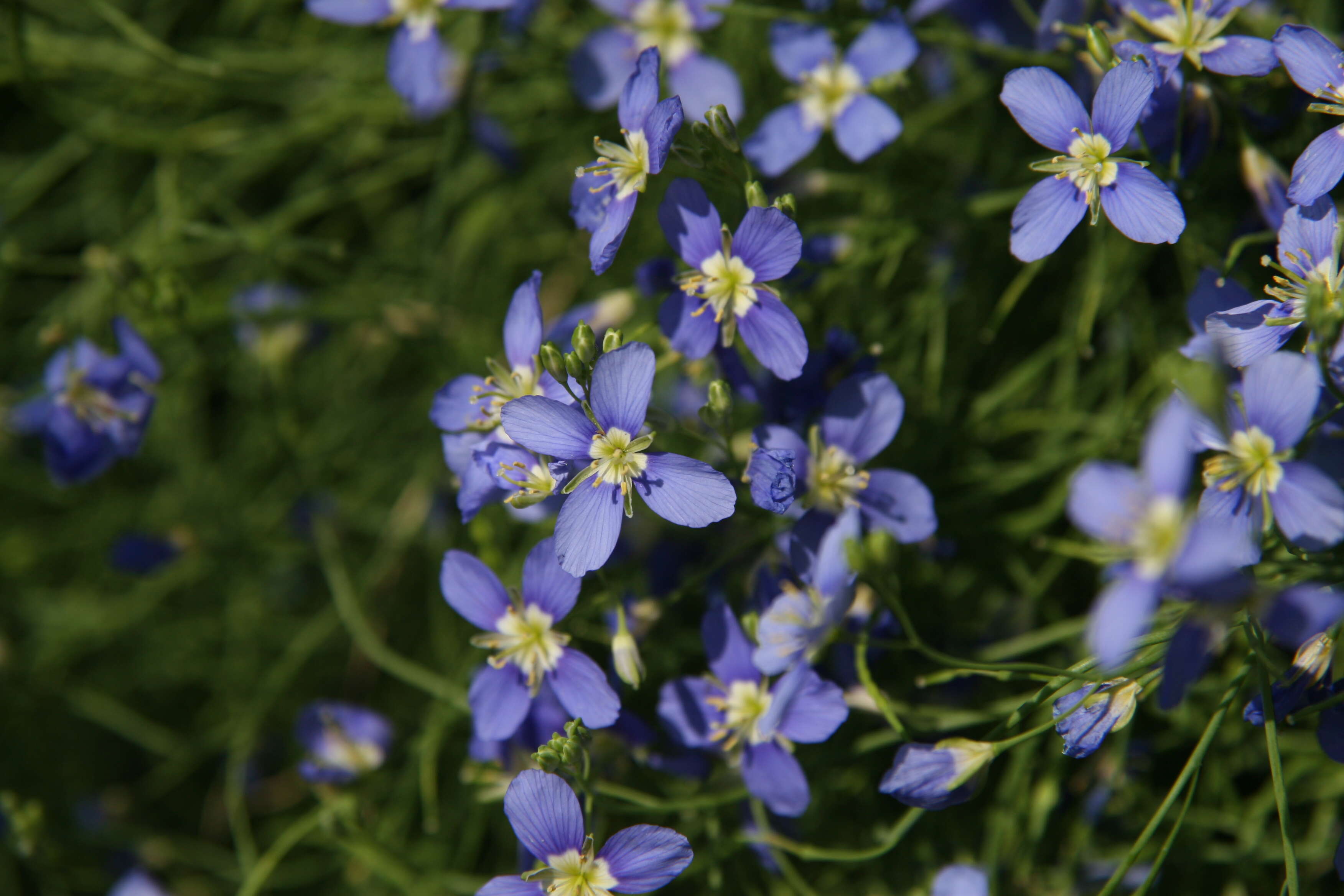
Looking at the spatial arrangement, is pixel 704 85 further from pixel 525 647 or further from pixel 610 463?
pixel 525 647

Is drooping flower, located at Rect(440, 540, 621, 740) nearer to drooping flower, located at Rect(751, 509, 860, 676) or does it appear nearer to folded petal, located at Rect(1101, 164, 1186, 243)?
drooping flower, located at Rect(751, 509, 860, 676)

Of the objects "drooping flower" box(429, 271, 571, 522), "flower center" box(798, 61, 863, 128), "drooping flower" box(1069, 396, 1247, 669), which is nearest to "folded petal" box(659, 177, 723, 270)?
"drooping flower" box(429, 271, 571, 522)

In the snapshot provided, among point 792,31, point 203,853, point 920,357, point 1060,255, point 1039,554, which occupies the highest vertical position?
point 792,31

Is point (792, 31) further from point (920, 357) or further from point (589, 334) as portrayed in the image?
point (589, 334)

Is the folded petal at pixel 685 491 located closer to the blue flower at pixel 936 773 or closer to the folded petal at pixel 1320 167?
the blue flower at pixel 936 773

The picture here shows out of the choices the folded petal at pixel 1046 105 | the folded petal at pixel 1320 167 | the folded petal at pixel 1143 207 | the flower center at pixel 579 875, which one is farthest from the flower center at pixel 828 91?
the flower center at pixel 579 875

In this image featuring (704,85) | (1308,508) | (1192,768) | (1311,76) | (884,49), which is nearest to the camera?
(1308,508)

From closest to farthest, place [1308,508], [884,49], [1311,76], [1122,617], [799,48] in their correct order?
[1122,617] < [1308,508] < [1311,76] < [884,49] < [799,48]

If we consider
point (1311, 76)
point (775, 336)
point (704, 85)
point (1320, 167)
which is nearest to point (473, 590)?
point (775, 336)

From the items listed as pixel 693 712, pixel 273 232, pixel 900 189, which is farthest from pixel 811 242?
pixel 273 232
